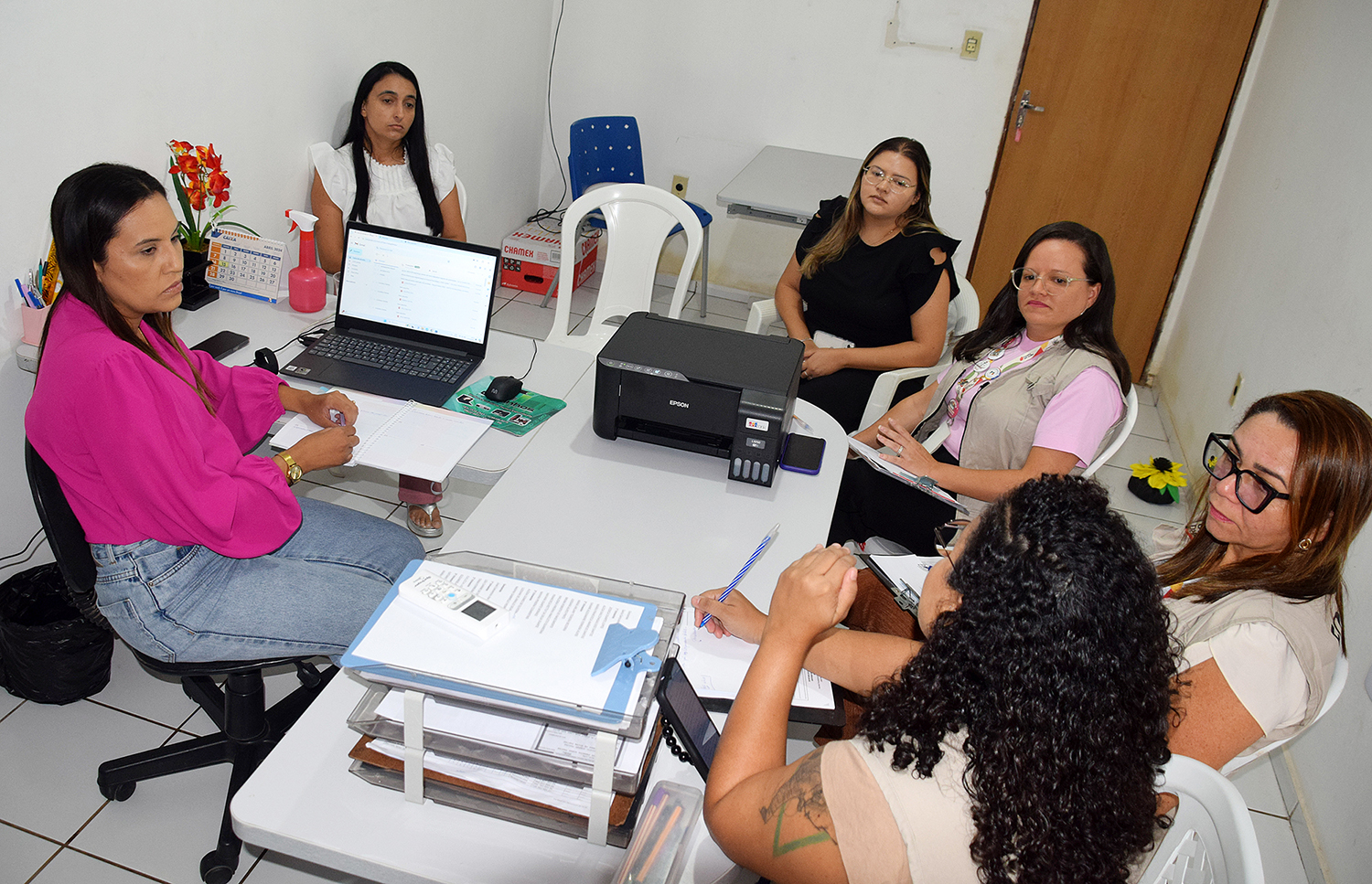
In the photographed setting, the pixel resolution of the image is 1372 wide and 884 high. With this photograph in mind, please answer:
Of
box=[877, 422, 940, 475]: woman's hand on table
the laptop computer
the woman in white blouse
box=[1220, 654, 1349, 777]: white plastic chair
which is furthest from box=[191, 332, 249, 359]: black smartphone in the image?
box=[1220, 654, 1349, 777]: white plastic chair

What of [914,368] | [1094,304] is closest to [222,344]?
[914,368]

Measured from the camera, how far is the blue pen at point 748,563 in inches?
59.7

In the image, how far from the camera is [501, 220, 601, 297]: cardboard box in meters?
4.67

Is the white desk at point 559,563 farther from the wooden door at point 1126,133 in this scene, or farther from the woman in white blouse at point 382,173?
the wooden door at point 1126,133

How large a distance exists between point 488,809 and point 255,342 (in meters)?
1.57

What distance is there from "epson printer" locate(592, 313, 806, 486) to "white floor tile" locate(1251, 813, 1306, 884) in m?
1.49

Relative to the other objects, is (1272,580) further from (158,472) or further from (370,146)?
(370,146)

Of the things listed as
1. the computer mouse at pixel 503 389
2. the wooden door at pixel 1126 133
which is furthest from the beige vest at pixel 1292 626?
the wooden door at pixel 1126 133

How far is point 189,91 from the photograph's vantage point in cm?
254

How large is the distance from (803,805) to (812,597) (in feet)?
0.86

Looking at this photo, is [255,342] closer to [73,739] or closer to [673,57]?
[73,739]

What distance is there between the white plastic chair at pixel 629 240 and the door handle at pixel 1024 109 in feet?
7.26

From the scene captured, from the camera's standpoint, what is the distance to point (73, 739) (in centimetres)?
210

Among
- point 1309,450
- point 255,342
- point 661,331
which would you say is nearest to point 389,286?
point 255,342
